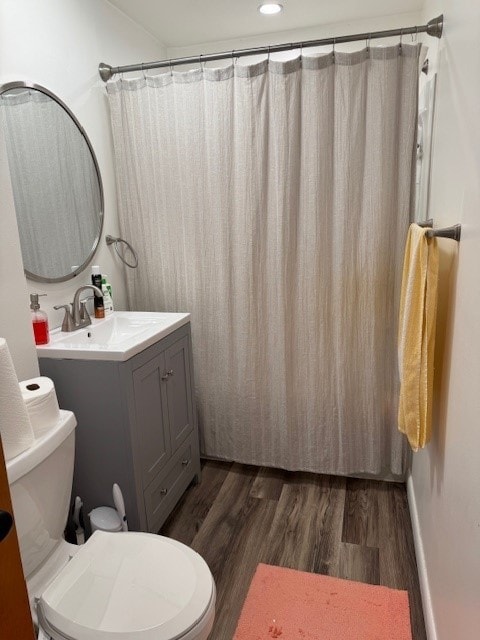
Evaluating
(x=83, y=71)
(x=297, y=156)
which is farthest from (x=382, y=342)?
(x=83, y=71)

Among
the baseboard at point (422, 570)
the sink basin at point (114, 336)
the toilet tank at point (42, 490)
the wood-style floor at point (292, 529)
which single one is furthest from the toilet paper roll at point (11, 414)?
the baseboard at point (422, 570)

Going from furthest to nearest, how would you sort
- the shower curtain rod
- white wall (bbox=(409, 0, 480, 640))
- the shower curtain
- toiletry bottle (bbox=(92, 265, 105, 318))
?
toiletry bottle (bbox=(92, 265, 105, 318)) < the shower curtain < the shower curtain rod < white wall (bbox=(409, 0, 480, 640))

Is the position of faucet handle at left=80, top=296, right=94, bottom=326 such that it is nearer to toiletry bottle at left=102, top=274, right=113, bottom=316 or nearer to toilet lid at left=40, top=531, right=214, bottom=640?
toiletry bottle at left=102, top=274, right=113, bottom=316

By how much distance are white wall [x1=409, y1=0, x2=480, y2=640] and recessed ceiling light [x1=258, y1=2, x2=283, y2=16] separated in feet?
2.96

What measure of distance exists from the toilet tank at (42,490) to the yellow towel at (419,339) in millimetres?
1094

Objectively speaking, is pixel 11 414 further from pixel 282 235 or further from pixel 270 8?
pixel 270 8

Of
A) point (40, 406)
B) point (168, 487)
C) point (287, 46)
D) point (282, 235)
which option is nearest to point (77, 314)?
point (40, 406)

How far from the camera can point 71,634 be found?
1.11 m

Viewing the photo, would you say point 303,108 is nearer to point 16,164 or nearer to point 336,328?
point 336,328

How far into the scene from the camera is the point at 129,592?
120 cm

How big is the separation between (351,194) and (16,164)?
4.69 feet

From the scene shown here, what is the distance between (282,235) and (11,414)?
1.44 m

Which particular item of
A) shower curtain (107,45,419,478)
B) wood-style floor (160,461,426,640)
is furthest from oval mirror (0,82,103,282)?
wood-style floor (160,461,426,640)

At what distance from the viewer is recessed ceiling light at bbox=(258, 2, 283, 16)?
230cm
